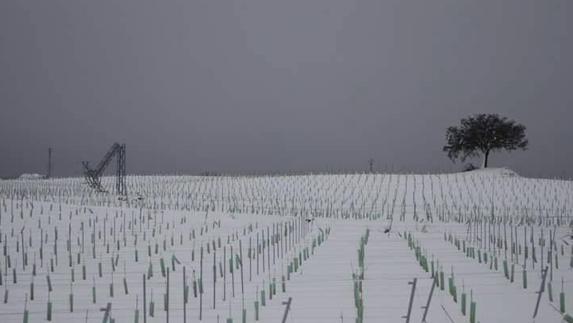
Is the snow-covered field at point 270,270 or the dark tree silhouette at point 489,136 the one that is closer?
the snow-covered field at point 270,270

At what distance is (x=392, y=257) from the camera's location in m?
8.10

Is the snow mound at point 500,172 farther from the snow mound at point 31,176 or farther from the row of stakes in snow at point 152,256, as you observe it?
the snow mound at point 31,176

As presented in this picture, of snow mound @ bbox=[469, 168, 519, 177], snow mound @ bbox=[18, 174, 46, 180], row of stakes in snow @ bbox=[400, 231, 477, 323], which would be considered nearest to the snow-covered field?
row of stakes in snow @ bbox=[400, 231, 477, 323]

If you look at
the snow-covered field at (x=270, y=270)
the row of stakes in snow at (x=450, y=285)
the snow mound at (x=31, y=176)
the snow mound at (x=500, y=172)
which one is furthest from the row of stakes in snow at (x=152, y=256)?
the snow mound at (x=31, y=176)

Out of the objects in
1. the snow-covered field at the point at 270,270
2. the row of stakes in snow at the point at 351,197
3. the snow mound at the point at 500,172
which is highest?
the snow mound at the point at 500,172

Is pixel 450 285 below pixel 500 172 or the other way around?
below

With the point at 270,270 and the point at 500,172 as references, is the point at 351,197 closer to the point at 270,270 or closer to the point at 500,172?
the point at 500,172

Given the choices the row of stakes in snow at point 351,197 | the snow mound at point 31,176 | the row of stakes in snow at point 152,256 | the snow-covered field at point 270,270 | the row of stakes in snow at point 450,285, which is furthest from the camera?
the snow mound at point 31,176

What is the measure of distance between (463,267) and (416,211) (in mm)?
10715

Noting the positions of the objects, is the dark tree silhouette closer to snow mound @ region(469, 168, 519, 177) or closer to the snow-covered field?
snow mound @ region(469, 168, 519, 177)

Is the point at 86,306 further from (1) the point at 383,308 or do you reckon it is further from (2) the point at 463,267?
(2) the point at 463,267

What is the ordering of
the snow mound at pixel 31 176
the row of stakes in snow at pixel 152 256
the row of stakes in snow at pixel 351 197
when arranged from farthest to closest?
the snow mound at pixel 31 176 < the row of stakes in snow at pixel 351 197 < the row of stakes in snow at pixel 152 256

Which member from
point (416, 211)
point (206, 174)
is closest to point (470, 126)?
point (206, 174)

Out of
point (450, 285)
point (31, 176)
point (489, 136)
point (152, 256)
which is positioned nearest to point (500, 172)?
point (489, 136)
